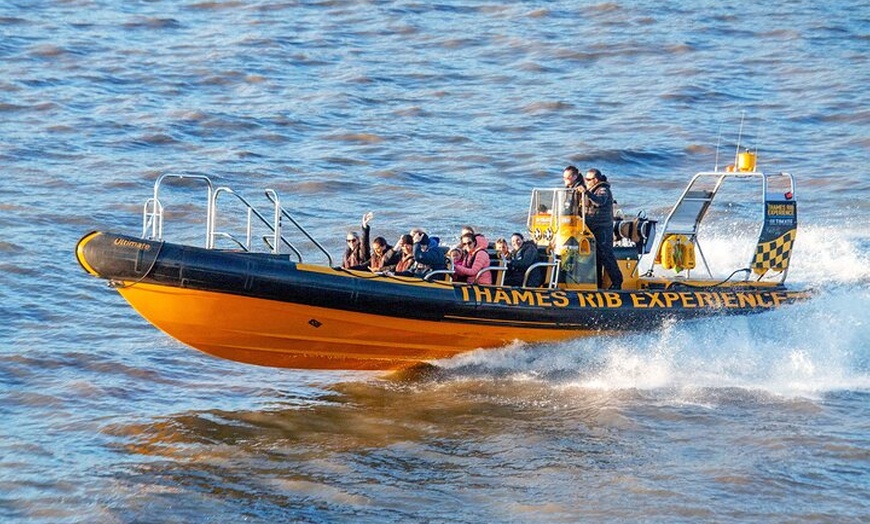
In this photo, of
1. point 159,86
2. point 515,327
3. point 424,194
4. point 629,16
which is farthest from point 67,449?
point 629,16

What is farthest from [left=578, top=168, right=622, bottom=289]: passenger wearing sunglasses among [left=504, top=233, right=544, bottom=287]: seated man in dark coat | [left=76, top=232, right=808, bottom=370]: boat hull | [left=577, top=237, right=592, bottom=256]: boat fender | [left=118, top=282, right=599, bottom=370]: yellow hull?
[left=118, top=282, right=599, bottom=370]: yellow hull

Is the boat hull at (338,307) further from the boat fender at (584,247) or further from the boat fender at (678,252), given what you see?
the boat fender at (678,252)

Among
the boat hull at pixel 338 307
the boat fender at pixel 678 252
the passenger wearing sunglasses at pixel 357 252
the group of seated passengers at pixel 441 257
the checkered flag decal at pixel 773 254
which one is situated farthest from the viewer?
the boat fender at pixel 678 252

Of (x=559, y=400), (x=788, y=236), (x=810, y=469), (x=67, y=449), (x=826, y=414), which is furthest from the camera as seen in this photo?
(x=788, y=236)

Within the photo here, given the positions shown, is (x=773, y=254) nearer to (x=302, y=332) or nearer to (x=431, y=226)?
(x=302, y=332)

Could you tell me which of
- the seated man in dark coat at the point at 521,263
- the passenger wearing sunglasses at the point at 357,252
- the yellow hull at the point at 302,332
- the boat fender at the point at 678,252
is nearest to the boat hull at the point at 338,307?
the yellow hull at the point at 302,332

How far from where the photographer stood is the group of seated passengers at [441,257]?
34.1ft

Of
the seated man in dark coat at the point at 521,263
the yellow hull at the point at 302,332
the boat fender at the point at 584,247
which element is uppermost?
the boat fender at the point at 584,247

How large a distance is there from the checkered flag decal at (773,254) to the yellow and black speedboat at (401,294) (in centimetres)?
1

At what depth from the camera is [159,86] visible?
69.2ft

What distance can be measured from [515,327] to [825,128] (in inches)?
454

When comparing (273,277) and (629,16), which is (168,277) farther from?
(629,16)

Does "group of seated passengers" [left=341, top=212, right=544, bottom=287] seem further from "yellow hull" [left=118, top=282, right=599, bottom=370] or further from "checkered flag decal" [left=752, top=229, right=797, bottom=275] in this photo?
"checkered flag decal" [left=752, top=229, right=797, bottom=275]

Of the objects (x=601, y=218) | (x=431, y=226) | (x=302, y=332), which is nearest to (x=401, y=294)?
(x=302, y=332)
